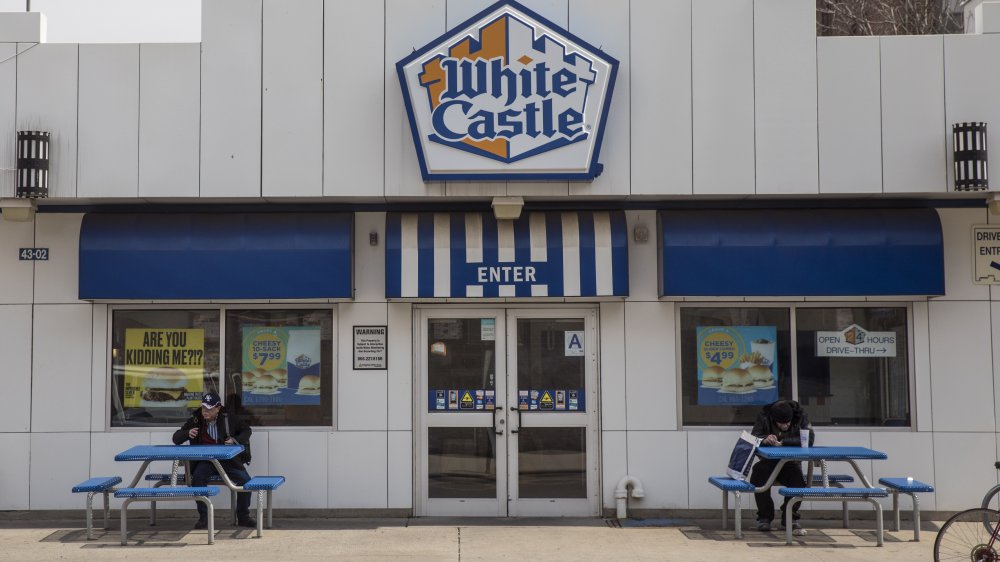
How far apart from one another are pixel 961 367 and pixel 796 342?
1.79 metres

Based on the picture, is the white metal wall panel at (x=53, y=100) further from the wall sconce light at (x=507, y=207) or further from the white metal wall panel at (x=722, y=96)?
the white metal wall panel at (x=722, y=96)

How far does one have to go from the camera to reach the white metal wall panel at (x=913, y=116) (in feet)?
32.7

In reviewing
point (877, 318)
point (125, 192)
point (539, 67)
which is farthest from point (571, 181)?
point (125, 192)

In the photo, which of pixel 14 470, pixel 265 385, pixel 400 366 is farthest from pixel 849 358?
pixel 14 470

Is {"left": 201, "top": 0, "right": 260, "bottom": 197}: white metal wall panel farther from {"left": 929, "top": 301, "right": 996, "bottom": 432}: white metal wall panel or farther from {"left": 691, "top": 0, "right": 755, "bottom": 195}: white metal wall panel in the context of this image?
{"left": 929, "top": 301, "right": 996, "bottom": 432}: white metal wall panel

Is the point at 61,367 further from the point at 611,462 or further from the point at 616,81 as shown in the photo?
the point at 616,81

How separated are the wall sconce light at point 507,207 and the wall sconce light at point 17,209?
488 centimetres

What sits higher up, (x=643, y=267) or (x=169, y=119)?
(x=169, y=119)

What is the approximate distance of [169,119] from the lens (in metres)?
9.95

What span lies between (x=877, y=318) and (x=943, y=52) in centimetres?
296

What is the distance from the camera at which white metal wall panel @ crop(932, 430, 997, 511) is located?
10320 millimetres

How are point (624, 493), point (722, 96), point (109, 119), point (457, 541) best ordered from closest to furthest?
point (457, 541) < point (109, 119) < point (722, 96) < point (624, 493)

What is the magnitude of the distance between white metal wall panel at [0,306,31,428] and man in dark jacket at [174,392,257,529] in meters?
1.85

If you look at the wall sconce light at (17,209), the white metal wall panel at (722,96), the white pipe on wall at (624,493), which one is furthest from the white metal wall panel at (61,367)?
the white metal wall panel at (722,96)
